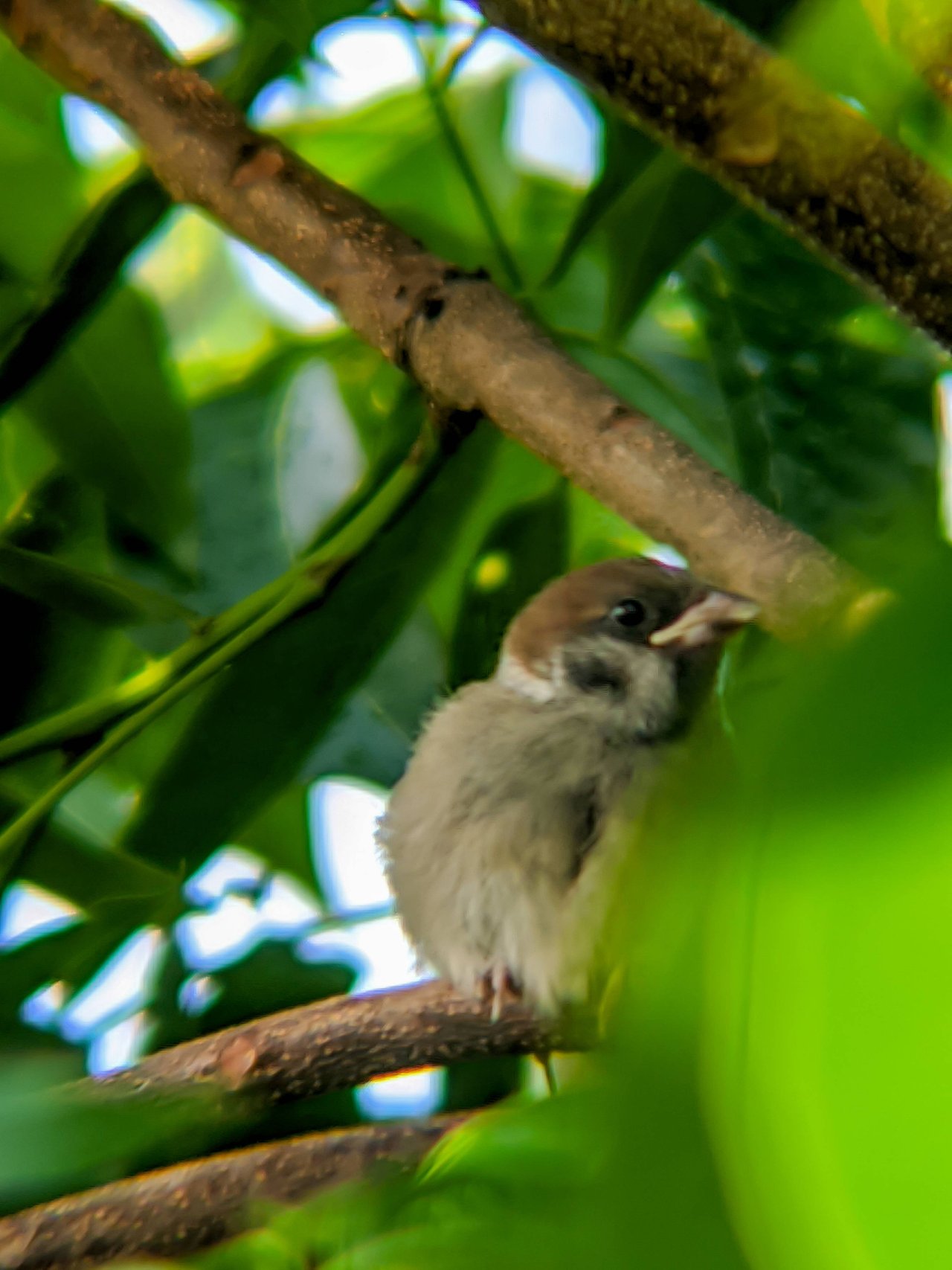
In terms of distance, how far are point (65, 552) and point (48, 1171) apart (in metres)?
0.77

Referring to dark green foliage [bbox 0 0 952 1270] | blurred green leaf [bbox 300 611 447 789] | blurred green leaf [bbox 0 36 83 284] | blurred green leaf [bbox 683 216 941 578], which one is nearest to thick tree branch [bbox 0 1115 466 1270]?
dark green foliage [bbox 0 0 952 1270]

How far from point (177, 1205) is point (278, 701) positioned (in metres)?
0.32

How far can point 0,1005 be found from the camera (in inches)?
37.8

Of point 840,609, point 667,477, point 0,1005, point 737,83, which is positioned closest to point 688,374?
point 667,477

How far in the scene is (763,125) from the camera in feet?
1.86

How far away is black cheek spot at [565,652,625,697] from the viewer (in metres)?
1.49

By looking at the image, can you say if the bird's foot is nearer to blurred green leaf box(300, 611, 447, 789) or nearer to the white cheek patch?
blurred green leaf box(300, 611, 447, 789)

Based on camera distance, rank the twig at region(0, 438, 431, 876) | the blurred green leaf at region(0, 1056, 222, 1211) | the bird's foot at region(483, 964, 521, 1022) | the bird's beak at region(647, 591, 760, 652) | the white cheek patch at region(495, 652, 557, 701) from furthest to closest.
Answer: the white cheek patch at region(495, 652, 557, 701) < the bird's beak at region(647, 591, 760, 652) < the bird's foot at region(483, 964, 521, 1022) < the twig at region(0, 438, 431, 876) < the blurred green leaf at region(0, 1056, 222, 1211)

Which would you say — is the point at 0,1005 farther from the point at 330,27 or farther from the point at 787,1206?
the point at 787,1206

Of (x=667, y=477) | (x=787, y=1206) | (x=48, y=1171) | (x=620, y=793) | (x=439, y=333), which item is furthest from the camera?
(x=620, y=793)

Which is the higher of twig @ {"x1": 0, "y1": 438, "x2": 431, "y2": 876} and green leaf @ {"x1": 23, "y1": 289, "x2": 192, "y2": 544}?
green leaf @ {"x1": 23, "y1": 289, "x2": 192, "y2": 544}

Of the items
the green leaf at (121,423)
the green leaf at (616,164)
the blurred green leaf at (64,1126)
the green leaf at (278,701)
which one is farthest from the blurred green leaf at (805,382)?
the blurred green leaf at (64,1126)

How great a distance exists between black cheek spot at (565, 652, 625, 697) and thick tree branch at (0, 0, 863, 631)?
0.68 m

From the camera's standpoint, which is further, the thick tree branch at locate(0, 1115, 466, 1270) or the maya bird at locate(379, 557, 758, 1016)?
the maya bird at locate(379, 557, 758, 1016)
